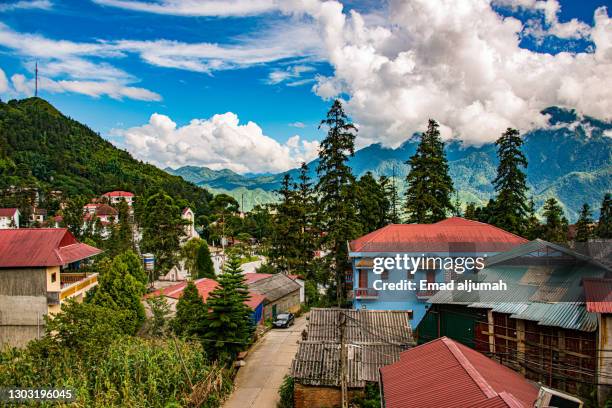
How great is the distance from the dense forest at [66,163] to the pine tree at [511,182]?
80194mm

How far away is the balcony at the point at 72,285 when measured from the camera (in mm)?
22031

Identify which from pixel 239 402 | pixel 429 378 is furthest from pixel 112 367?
pixel 429 378

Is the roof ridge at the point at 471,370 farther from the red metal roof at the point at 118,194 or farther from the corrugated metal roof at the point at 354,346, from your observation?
the red metal roof at the point at 118,194

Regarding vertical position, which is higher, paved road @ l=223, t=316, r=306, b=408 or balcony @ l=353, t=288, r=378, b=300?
balcony @ l=353, t=288, r=378, b=300

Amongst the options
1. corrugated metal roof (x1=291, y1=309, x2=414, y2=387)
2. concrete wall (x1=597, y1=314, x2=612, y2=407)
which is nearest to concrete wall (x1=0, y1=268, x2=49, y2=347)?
corrugated metal roof (x1=291, y1=309, x2=414, y2=387)

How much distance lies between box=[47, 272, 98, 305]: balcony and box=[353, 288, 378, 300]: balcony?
1498cm

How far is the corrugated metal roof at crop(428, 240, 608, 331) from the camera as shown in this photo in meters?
13.6

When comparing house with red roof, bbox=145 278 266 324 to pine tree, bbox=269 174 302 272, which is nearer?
house with red roof, bbox=145 278 266 324

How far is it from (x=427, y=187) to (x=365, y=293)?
1108cm

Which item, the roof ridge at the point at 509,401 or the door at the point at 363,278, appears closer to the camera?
the roof ridge at the point at 509,401

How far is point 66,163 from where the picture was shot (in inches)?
4636

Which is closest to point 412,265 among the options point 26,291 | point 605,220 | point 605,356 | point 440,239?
point 440,239

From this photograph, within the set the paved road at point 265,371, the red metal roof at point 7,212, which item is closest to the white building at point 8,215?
the red metal roof at point 7,212

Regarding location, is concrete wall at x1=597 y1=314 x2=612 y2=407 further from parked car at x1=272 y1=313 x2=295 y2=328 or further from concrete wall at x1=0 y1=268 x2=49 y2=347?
concrete wall at x1=0 y1=268 x2=49 y2=347
